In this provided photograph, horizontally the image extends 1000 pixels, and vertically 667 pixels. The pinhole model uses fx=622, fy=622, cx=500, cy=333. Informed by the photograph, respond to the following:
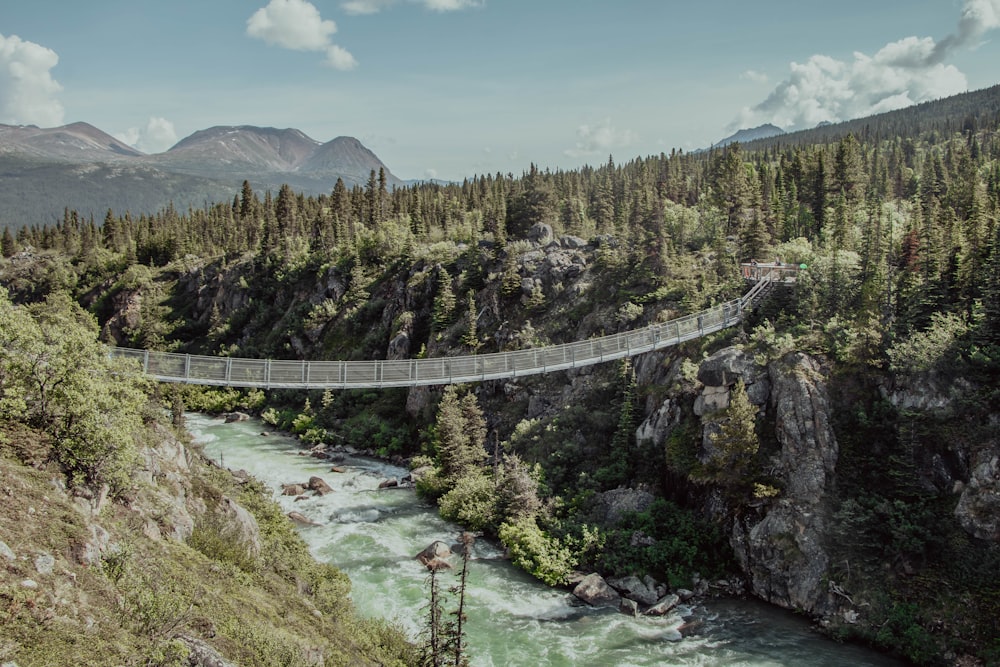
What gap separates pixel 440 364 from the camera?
87.5ft

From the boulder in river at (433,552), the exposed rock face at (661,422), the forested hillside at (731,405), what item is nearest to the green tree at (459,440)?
the forested hillside at (731,405)

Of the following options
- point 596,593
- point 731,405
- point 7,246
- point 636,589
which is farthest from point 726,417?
point 7,246

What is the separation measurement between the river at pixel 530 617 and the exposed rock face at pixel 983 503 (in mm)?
5030

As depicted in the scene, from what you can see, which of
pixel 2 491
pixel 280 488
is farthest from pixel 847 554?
pixel 280 488

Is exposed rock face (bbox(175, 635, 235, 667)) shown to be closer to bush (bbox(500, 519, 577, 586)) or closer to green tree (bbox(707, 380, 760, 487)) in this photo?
bush (bbox(500, 519, 577, 586))

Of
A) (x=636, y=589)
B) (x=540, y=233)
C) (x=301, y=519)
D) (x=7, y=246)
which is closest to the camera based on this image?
(x=636, y=589)

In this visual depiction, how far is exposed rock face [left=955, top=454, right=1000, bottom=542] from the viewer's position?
18.9 metres

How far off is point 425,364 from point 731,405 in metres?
12.4

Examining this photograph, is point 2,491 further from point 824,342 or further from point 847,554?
point 824,342

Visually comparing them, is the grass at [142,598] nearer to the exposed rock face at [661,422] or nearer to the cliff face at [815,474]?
the cliff face at [815,474]

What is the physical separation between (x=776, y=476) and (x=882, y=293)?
10337 mm

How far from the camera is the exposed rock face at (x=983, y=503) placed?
18.9 m

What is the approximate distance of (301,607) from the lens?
47.2 ft

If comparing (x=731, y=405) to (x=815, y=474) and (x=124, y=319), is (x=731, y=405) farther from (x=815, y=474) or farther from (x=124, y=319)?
(x=124, y=319)
